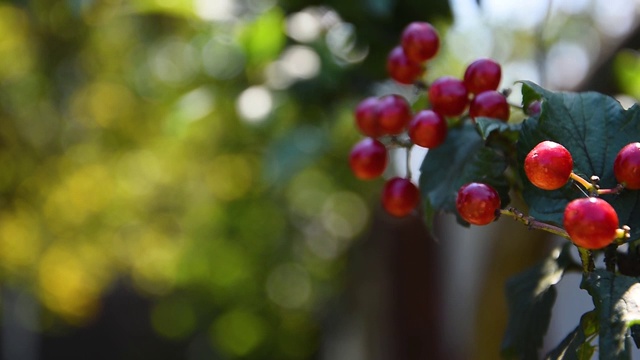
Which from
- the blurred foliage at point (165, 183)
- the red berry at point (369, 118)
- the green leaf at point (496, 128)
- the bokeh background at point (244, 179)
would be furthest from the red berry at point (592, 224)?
the blurred foliage at point (165, 183)

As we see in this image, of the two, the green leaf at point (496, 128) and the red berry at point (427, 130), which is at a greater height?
the green leaf at point (496, 128)

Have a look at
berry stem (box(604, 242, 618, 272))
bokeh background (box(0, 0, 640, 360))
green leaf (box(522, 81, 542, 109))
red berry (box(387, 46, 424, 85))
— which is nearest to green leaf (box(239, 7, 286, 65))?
bokeh background (box(0, 0, 640, 360))

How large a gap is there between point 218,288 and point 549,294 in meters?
3.09

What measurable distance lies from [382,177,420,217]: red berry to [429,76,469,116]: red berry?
101 millimetres

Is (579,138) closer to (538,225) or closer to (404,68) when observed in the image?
(538,225)

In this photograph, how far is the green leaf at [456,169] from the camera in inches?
28.2

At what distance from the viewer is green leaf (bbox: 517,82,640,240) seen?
2.14 feet

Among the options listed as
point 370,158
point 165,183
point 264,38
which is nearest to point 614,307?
point 370,158

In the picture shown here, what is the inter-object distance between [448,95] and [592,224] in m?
0.28

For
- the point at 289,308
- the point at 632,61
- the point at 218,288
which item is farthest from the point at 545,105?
the point at 289,308

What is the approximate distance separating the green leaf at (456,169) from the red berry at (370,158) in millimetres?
100

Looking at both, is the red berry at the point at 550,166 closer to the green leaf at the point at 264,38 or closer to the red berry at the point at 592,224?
the red berry at the point at 592,224

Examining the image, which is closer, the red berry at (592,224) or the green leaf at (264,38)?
the red berry at (592,224)

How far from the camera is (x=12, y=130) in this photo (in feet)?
11.7
